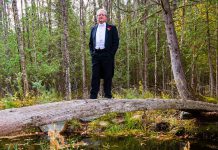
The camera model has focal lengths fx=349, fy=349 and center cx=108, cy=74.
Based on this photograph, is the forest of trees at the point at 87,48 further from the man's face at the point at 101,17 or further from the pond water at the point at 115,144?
the man's face at the point at 101,17

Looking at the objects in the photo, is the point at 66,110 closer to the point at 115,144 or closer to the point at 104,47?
the point at 104,47

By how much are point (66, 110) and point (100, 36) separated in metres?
2.28

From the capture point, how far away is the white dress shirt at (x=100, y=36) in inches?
292

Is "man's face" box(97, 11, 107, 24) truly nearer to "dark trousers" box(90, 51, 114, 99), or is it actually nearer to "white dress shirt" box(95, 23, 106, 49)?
"white dress shirt" box(95, 23, 106, 49)

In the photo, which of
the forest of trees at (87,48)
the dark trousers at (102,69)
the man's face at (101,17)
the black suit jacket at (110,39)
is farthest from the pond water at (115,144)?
the forest of trees at (87,48)

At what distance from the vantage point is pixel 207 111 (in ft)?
30.1

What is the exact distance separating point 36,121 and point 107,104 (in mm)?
1920

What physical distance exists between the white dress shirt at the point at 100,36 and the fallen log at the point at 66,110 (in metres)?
1.34

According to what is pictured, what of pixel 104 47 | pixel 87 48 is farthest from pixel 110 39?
pixel 87 48

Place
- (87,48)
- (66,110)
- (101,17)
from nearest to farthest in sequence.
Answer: (66,110) < (101,17) < (87,48)

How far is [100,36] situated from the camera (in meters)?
7.45

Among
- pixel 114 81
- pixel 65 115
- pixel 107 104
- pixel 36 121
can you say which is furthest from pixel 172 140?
pixel 114 81

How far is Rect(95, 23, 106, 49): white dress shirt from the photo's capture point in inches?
292

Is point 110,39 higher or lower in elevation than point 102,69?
higher
